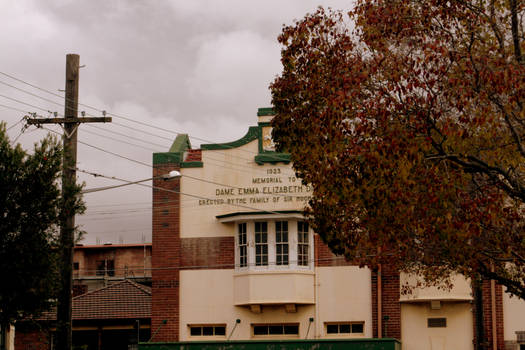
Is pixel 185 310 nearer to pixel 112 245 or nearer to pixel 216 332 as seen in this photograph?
pixel 216 332

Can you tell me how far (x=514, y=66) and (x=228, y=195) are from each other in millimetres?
17359

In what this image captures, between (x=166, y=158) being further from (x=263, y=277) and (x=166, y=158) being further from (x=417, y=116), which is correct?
(x=417, y=116)

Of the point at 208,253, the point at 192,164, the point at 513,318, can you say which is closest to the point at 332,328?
the point at 208,253

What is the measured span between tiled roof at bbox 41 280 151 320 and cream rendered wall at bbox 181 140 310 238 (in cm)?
1205

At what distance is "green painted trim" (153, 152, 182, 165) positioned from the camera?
30.0 meters

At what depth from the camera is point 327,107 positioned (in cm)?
1402

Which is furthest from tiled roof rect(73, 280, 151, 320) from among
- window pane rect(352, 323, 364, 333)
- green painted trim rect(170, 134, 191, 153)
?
window pane rect(352, 323, 364, 333)

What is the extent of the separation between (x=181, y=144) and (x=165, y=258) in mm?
4238

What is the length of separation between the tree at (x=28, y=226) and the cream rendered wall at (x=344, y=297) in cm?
1043

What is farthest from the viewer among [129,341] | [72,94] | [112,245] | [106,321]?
[112,245]

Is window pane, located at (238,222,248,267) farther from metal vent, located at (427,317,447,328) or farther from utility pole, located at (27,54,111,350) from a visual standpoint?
utility pole, located at (27,54,111,350)

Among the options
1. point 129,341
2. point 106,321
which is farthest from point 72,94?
point 129,341

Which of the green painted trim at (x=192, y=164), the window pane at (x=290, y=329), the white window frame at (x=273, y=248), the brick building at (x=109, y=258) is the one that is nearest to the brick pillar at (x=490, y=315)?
the white window frame at (x=273, y=248)

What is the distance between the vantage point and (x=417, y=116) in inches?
532
